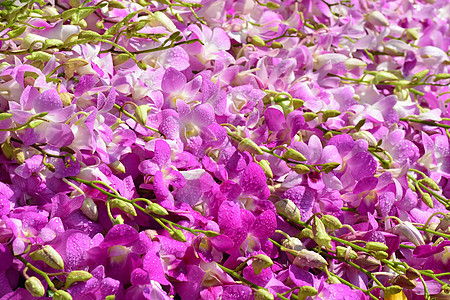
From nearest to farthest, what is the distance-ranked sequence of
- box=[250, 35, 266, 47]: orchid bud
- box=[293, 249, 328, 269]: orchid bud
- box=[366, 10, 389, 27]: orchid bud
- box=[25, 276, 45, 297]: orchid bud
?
box=[25, 276, 45, 297]: orchid bud < box=[293, 249, 328, 269]: orchid bud < box=[250, 35, 266, 47]: orchid bud < box=[366, 10, 389, 27]: orchid bud

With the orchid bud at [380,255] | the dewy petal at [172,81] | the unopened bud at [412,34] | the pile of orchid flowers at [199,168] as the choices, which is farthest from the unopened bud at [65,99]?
the unopened bud at [412,34]

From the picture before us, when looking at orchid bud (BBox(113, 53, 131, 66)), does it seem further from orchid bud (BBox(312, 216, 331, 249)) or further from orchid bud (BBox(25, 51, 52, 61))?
orchid bud (BBox(312, 216, 331, 249))

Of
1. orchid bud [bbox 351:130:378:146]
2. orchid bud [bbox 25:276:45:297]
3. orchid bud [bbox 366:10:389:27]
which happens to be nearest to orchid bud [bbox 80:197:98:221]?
orchid bud [bbox 25:276:45:297]

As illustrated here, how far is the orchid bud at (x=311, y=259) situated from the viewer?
1.82 feet

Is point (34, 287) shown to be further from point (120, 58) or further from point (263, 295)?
point (120, 58)

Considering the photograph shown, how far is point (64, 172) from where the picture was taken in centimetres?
55

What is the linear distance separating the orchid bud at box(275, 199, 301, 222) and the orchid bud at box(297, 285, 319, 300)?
10 cm

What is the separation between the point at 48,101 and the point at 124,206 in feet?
0.39

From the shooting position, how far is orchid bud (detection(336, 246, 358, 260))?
580mm

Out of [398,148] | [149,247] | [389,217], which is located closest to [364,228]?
[389,217]

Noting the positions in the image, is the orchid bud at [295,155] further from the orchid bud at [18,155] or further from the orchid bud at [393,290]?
the orchid bud at [18,155]

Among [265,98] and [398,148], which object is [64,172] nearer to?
[265,98]

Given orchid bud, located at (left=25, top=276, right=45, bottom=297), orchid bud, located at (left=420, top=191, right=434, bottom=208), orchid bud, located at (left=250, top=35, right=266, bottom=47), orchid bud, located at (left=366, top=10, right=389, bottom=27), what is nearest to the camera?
orchid bud, located at (left=25, top=276, right=45, bottom=297)

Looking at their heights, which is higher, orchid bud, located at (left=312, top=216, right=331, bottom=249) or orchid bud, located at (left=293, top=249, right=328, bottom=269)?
orchid bud, located at (left=312, top=216, right=331, bottom=249)
